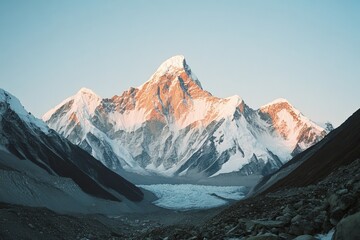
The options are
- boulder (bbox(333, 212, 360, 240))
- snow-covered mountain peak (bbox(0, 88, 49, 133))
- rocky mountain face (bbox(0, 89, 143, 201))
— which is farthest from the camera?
snow-covered mountain peak (bbox(0, 88, 49, 133))

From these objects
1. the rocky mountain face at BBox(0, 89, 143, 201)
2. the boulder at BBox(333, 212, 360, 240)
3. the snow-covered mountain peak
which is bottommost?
the boulder at BBox(333, 212, 360, 240)

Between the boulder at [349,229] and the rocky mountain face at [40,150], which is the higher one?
the rocky mountain face at [40,150]

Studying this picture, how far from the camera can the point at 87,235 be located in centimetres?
6384

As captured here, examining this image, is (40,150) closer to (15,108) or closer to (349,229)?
(15,108)

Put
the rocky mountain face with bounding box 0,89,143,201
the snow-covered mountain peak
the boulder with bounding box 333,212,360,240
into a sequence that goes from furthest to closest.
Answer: the snow-covered mountain peak → the rocky mountain face with bounding box 0,89,143,201 → the boulder with bounding box 333,212,360,240

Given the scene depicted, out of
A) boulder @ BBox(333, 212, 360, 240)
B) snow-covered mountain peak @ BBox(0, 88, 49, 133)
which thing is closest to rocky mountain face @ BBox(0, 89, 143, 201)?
snow-covered mountain peak @ BBox(0, 88, 49, 133)

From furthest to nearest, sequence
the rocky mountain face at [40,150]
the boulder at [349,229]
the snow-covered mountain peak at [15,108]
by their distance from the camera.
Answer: the snow-covered mountain peak at [15,108] → the rocky mountain face at [40,150] → the boulder at [349,229]

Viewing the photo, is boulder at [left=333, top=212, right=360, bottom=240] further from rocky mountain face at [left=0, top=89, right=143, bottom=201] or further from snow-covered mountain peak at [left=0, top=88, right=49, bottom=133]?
snow-covered mountain peak at [left=0, top=88, right=49, bottom=133]

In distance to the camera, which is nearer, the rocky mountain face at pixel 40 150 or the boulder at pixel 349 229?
the boulder at pixel 349 229

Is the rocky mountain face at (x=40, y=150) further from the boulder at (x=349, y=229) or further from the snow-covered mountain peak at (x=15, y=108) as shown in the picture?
the boulder at (x=349, y=229)

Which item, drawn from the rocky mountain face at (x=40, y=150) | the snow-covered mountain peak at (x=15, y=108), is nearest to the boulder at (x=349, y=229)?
the rocky mountain face at (x=40, y=150)

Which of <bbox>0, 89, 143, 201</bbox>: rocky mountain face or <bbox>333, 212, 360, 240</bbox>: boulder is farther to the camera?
<bbox>0, 89, 143, 201</bbox>: rocky mountain face

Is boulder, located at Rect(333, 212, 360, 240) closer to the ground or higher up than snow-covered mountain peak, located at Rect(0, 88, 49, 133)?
closer to the ground

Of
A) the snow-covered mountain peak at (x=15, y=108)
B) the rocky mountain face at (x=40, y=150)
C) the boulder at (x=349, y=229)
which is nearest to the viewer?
the boulder at (x=349, y=229)
